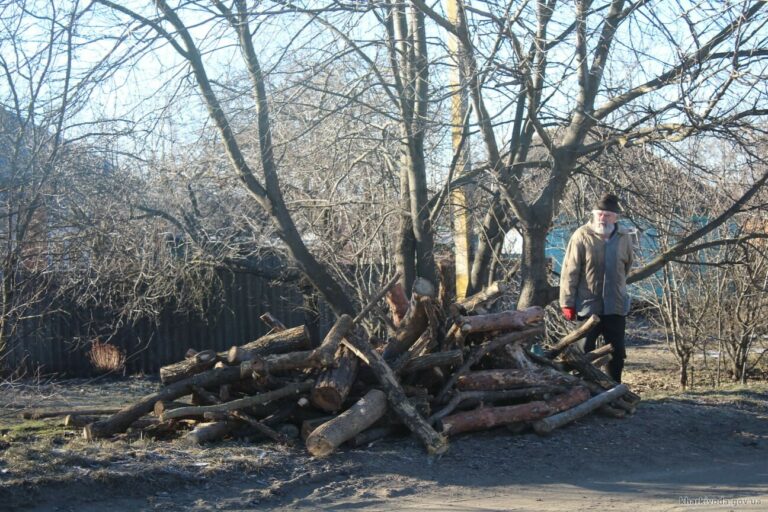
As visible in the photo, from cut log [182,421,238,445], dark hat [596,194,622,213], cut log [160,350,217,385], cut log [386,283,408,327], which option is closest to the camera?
cut log [182,421,238,445]

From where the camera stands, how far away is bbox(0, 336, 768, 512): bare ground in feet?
18.4

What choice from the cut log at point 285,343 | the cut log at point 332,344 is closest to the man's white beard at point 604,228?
the cut log at point 332,344

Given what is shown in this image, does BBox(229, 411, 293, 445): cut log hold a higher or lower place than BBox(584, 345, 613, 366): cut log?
lower

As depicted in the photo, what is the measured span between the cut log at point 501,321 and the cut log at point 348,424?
1019 millimetres

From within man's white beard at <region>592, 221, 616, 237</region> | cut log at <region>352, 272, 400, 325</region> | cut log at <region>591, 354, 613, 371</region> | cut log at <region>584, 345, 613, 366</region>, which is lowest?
cut log at <region>591, 354, 613, 371</region>

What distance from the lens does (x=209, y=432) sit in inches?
269

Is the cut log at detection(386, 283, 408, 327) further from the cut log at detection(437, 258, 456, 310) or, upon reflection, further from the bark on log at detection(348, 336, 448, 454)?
the bark on log at detection(348, 336, 448, 454)

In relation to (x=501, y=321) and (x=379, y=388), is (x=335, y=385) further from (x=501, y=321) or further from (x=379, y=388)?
(x=501, y=321)

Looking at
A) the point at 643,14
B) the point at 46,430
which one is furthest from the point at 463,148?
the point at 46,430

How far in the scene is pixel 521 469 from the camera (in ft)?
21.5

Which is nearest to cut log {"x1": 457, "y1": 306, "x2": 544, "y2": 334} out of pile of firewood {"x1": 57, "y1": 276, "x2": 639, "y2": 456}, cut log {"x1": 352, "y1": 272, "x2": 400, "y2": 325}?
pile of firewood {"x1": 57, "y1": 276, "x2": 639, "y2": 456}

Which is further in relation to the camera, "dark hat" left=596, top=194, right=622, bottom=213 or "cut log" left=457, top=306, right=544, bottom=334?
"dark hat" left=596, top=194, right=622, bottom=213

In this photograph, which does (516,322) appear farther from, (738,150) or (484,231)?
(738,150)

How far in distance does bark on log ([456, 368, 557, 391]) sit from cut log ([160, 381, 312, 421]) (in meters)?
1.35
